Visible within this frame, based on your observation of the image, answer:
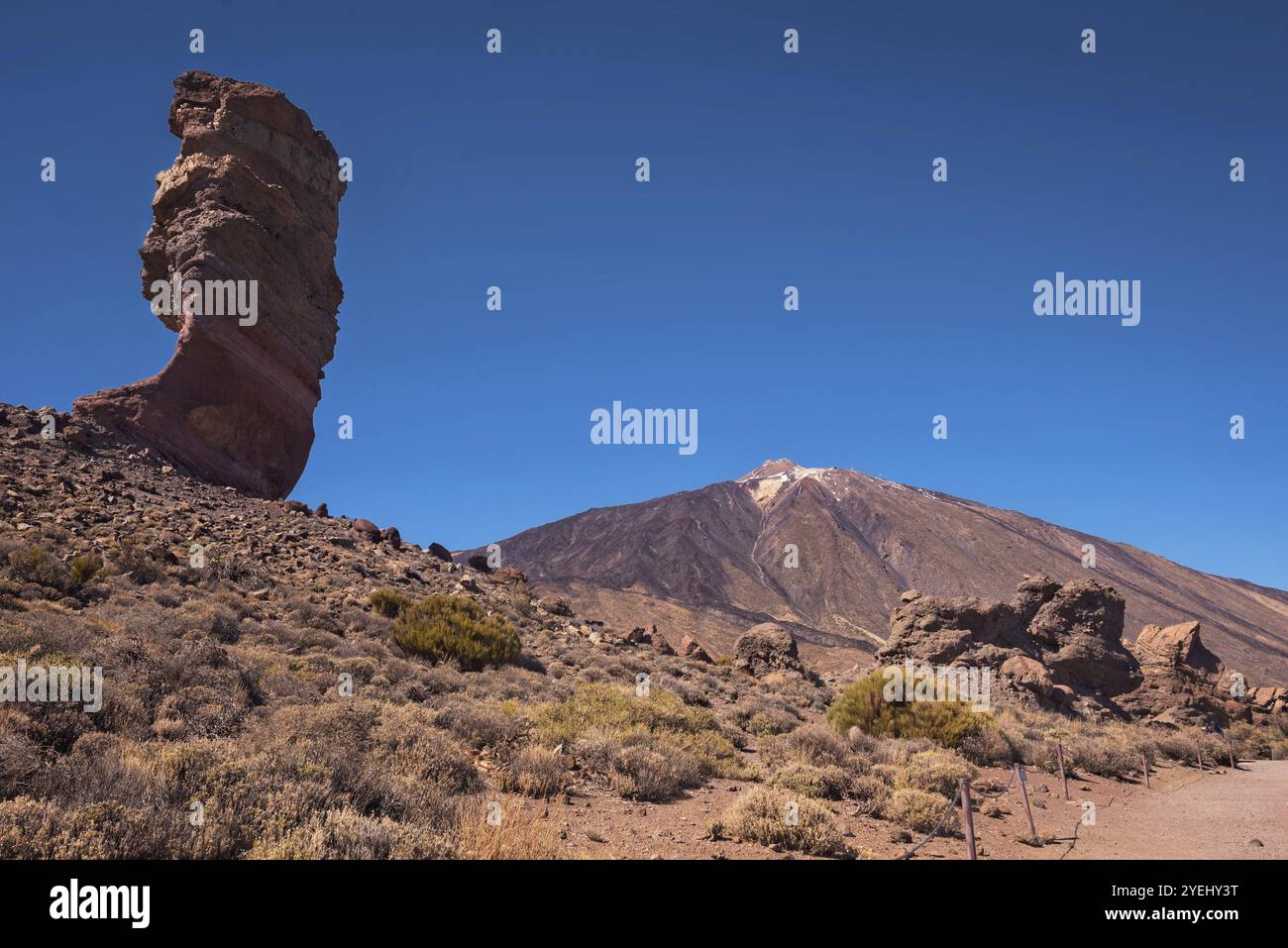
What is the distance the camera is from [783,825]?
6434 millimetres

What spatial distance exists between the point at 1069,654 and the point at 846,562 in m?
96.7

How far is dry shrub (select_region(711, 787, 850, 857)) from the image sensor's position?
20.6 ft

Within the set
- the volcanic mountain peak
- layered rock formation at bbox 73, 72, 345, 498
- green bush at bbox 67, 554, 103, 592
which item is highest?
the volcanic mountain peak

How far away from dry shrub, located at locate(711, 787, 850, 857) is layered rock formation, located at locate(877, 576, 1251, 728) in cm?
1593

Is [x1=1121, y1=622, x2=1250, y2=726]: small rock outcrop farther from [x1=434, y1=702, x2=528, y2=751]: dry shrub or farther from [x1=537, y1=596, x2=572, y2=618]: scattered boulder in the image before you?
[x1=434, y1=702, x2=528, y2=751]: dry shrub

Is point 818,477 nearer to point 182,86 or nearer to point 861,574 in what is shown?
point 861,574

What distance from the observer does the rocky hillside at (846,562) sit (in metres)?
91.5

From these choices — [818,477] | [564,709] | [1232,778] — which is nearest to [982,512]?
[818,477]

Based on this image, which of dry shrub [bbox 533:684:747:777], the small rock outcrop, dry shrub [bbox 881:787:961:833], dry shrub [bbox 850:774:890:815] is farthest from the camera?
the small rock outcrop

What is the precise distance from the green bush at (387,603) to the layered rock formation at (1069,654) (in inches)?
608

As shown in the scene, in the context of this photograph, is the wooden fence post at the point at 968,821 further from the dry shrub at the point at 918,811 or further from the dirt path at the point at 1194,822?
the dirt path at the point at 1194,822

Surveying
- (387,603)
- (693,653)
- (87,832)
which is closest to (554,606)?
(693,653)

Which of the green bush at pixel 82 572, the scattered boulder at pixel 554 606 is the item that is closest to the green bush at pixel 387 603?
the green bush at pixel 82 572

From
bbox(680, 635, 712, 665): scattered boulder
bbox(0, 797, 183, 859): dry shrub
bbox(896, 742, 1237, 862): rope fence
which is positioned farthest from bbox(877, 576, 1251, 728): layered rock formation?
bbox(0, 797, 183, 859): dry shrub
